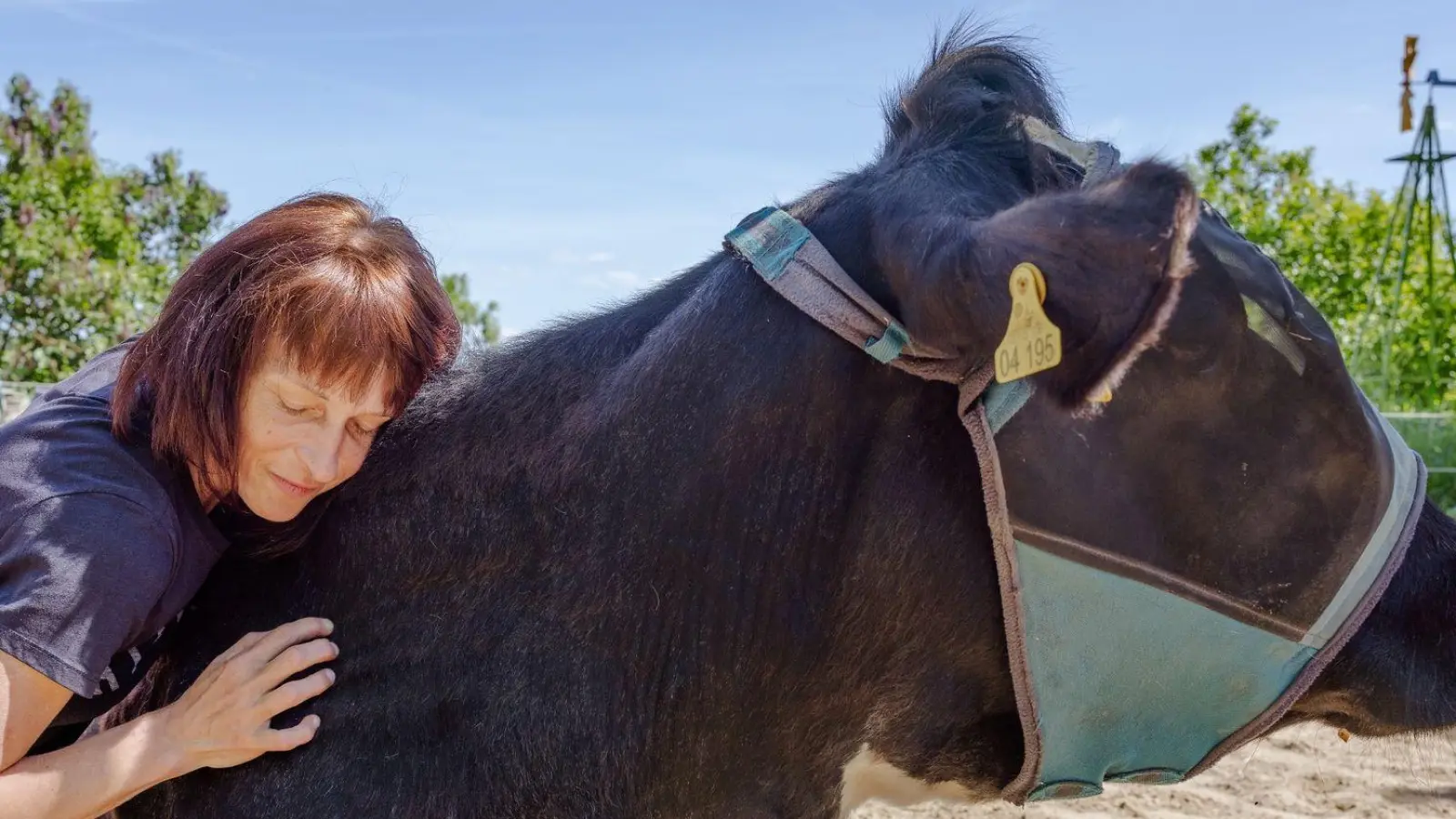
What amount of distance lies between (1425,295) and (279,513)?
19.3 metres

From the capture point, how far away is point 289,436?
2.22m

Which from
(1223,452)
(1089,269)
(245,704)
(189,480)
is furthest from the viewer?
(189,480)

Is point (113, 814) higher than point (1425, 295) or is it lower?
lower

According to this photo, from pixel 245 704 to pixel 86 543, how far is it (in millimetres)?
403

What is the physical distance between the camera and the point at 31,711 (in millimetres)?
2000

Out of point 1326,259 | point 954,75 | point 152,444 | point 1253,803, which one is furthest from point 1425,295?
point 152,444

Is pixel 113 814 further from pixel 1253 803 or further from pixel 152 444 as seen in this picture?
pixel 1253 803

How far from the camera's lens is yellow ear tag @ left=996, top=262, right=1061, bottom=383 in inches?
66.4

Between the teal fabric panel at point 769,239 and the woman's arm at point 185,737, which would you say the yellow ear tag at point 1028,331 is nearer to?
the teal fabric panel at point 769,239

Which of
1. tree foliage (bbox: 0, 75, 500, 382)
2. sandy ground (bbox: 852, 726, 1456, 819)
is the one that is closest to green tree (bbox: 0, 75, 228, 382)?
tree foliage (bbox: 0, 75, 500, 382)

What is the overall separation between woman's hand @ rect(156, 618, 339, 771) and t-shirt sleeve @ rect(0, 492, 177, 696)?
20 centimetres

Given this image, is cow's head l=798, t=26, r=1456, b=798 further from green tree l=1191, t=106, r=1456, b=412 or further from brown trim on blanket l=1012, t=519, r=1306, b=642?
green tree l=1191, t=106, r=1456, b=412

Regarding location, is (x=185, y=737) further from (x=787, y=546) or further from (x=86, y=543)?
(x=787, y=546)

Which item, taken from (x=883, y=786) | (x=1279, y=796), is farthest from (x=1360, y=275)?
(x=883, y=786)
